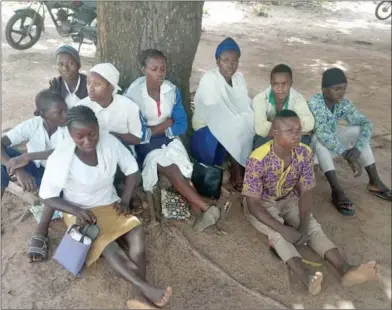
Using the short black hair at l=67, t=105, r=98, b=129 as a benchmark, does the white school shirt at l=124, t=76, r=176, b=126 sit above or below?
below

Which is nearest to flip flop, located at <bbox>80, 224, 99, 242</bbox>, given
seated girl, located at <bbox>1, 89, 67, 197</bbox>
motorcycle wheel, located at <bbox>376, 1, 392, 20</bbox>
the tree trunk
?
seated girl, located at <bbox>1, 89, 67, 197</bbox>

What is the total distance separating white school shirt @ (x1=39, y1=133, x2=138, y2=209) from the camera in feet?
9.28

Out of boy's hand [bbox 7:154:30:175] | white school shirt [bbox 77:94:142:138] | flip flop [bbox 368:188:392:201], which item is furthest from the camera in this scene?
flip flop [bbox 368:188:392:201]

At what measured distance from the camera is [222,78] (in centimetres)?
380

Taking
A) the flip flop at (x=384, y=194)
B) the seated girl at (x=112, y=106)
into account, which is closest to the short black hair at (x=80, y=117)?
the seated girl at (x=112, y=106)

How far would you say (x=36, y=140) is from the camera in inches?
127

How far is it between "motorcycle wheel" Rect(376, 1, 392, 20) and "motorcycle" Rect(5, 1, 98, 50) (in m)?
7.95

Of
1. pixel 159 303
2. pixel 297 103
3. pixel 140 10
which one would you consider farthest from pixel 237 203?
pixel 140 10

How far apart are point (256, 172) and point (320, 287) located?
84 cm

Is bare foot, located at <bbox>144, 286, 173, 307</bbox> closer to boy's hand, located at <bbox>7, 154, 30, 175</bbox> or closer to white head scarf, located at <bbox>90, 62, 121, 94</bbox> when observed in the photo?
boy's hand, located at <bbox>7, 154, 30, 175</bbox>

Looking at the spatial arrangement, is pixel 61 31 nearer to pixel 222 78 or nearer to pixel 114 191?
pixel 222 78

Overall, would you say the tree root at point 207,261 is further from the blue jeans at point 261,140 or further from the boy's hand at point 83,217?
the blue jeans at point 261,140

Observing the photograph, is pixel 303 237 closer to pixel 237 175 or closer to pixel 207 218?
pixel 207 218

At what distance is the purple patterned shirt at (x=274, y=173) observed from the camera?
10.3 ft
